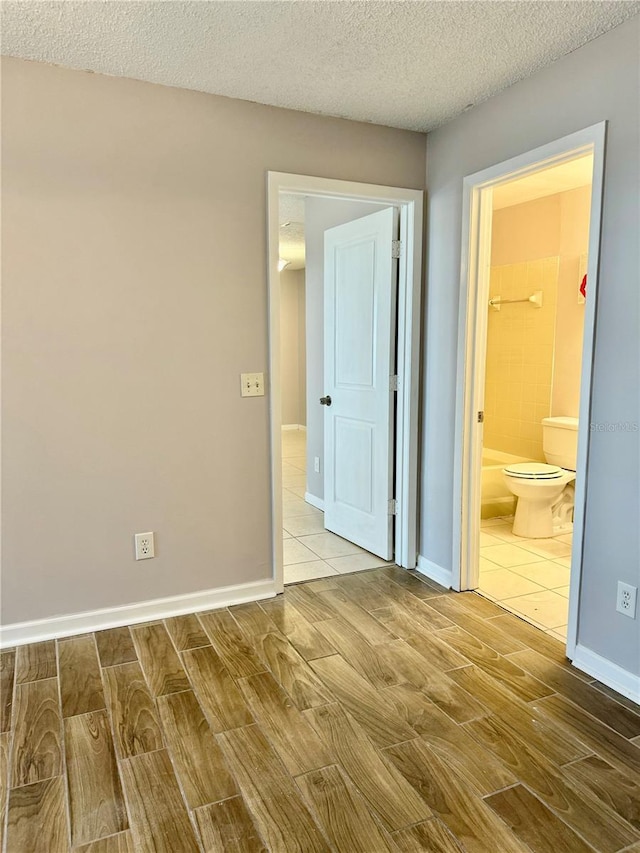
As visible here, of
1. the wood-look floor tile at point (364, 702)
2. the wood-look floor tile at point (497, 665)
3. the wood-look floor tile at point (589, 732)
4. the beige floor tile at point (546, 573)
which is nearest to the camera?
the wood-look floor tile at point (589, 732)

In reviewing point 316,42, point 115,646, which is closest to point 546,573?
point 115,646

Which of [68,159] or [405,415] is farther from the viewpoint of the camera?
[405,415]

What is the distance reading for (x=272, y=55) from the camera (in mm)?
2236

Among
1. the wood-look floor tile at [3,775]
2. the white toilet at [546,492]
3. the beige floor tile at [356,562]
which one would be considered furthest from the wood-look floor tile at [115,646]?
the white toilet at [546,492]

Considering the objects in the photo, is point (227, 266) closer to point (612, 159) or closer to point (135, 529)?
point (135, 529)

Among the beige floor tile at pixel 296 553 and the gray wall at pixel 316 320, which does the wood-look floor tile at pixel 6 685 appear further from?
the gray wall at pixel 316 320

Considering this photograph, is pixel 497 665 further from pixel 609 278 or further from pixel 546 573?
pixel 609 278

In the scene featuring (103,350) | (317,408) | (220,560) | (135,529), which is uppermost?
(103,350)

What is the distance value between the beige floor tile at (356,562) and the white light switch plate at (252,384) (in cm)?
120

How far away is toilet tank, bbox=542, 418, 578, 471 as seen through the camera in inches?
167

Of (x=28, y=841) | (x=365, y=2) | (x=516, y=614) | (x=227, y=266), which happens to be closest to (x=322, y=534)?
(x=516, y=614)

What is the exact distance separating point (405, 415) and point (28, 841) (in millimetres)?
2449

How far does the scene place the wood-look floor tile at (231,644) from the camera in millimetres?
2383

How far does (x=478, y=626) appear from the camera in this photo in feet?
8.93
